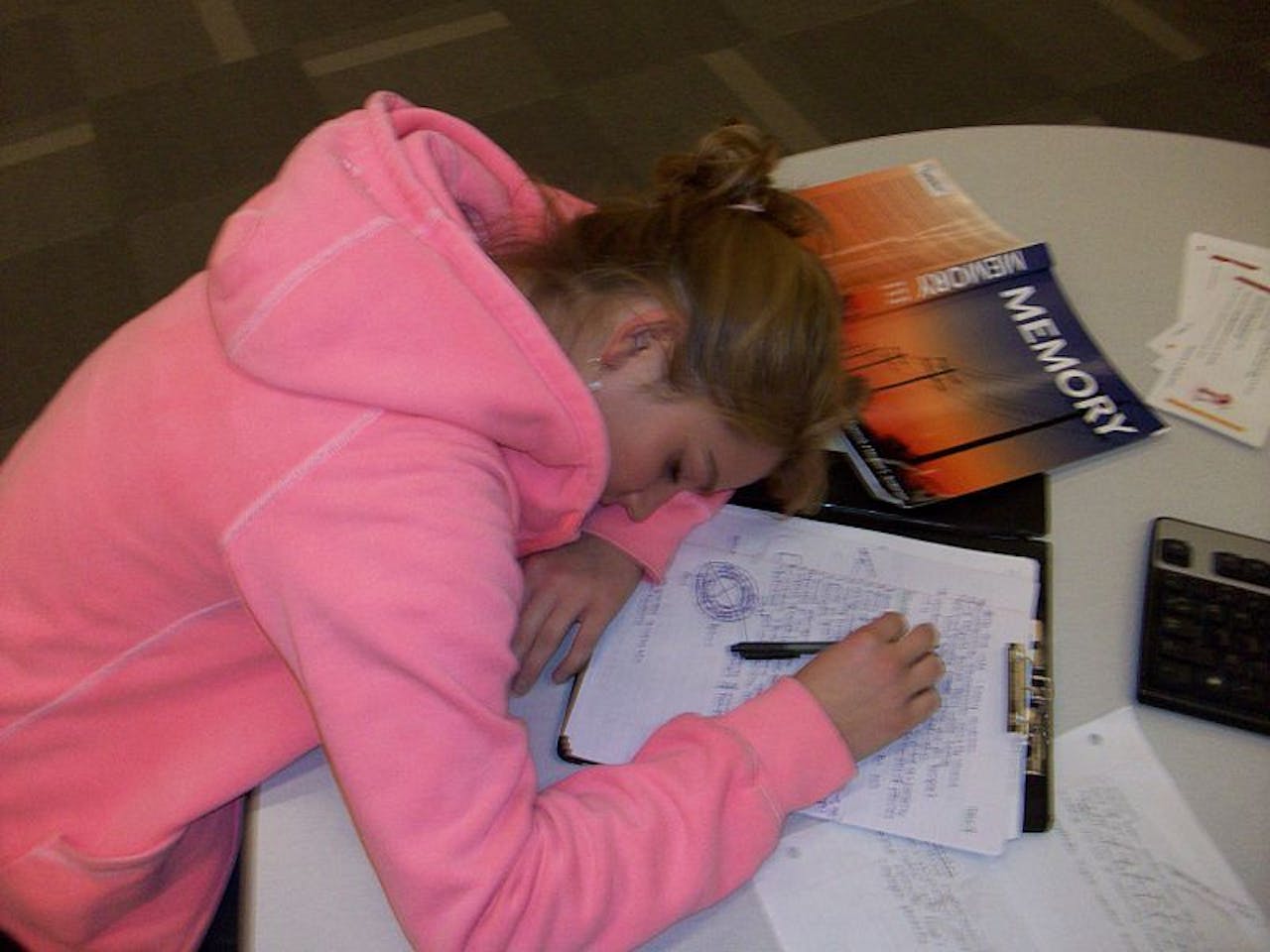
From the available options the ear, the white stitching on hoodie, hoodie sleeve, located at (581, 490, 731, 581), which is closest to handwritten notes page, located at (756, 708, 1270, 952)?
hoodie sleeve, located at (581, 490, 731, 581)

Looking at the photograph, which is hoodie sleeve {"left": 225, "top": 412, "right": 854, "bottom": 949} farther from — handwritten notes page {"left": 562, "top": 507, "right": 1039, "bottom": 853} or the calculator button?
the calculator button

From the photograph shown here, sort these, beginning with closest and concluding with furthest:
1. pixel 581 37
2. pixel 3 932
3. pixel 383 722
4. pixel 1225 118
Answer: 1. pixel 383 722
2. pixel 3 932
3. pixel 1225 118
4. pixel 581 37

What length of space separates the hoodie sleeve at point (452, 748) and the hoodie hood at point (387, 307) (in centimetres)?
3

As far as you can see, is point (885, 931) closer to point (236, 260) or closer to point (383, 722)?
point (383, 722)

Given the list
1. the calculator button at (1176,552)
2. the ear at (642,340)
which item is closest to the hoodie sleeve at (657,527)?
the ear at (642,340)

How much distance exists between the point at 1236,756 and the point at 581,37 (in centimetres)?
204

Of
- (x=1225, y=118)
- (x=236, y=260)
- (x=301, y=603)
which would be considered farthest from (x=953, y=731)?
(x=1225, y=118)

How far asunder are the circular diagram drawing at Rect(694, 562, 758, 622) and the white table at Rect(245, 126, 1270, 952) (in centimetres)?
14

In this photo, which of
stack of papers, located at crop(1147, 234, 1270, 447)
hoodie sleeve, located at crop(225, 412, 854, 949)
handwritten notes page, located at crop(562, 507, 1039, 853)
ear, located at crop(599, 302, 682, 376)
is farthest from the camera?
stack of papers, located at crop(1147, 234, 1270, 447)

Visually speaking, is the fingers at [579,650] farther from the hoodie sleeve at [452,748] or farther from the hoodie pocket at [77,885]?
the hoodie pocket at [77,885]

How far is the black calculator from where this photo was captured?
72cm

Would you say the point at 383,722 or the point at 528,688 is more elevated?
the point at 383,722

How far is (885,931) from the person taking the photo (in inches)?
24.4

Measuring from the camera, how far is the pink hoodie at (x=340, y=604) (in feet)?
1.95
